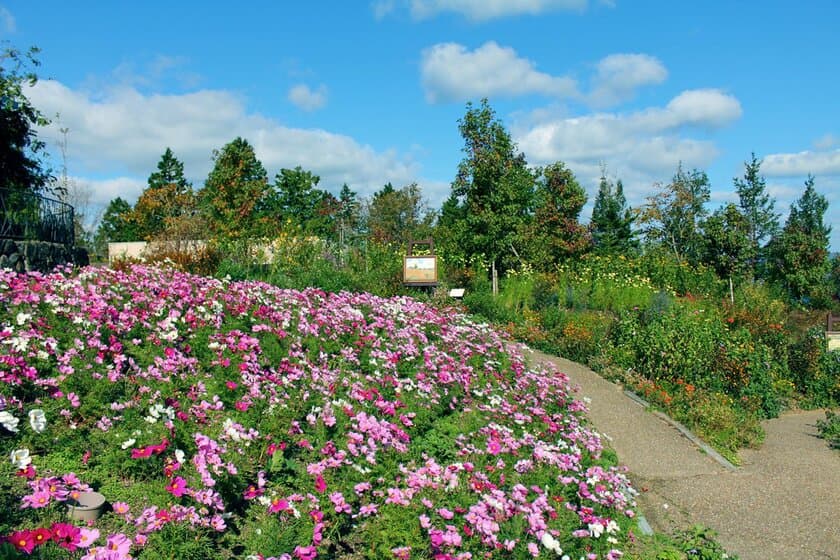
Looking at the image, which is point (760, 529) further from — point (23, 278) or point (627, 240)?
point (627, 240)

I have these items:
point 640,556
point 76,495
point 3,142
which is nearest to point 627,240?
point 3,142

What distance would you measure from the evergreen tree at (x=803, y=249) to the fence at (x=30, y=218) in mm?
20944

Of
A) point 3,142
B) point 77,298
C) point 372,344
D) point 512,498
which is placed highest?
point 3,142

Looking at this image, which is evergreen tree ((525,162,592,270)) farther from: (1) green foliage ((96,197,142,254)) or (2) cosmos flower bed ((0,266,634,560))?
(1) green foliage ((96,197,142,254))

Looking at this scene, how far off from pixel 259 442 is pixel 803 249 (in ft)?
71.2

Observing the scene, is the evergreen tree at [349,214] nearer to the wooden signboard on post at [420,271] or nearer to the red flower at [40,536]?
the wooden signboard on post at [420,271]

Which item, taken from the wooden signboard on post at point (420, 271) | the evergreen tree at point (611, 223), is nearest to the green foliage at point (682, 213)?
the evergreen tree at point (611, 223)

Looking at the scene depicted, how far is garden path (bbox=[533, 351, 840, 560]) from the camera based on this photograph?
17.0 feet

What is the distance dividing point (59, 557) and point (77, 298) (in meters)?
2.97

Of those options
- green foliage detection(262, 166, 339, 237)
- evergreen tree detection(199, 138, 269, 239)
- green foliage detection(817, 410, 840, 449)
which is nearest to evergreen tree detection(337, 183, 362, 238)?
green foliage detection(262, 166, 339, 237)

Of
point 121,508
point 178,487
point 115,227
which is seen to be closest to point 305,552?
point 178,487

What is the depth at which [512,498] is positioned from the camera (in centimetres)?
345

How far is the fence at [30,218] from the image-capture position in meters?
9.23

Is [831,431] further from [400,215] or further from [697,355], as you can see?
[400,215]
